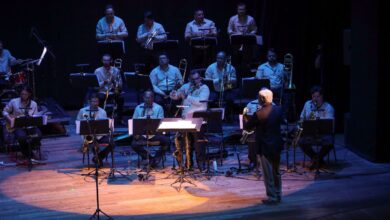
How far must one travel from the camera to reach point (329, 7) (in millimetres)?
13781

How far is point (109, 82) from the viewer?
548 inches

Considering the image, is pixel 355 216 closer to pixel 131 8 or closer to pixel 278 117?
pixel 278 117

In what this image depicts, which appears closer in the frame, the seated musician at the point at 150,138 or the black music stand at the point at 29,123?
the black music stand at the point at 29,123

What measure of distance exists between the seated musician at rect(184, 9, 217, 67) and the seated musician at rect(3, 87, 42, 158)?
155 inches

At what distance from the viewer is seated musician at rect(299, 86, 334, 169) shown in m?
11.4

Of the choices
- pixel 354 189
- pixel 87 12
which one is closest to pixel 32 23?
pixel 87 12

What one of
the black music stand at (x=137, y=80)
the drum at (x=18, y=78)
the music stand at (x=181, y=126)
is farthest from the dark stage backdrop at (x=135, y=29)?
the music stand at (x=181, y=126)

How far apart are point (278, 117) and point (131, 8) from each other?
326 inches

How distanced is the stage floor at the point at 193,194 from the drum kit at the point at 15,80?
7.08 ft

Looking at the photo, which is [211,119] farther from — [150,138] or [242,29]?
[242,29]

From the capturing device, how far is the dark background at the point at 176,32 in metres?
13.9

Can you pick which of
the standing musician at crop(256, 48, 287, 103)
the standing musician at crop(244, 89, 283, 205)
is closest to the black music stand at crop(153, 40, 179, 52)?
the standing musician at crop(256, 48, 287, 103)

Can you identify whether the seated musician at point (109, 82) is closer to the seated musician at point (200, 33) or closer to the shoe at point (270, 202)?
the seated musician at point (200, 33)

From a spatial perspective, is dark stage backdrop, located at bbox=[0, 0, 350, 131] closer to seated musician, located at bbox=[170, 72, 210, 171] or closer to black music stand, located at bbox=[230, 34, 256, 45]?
black music stand, located at bbox=[230, 34, 256, 45]
